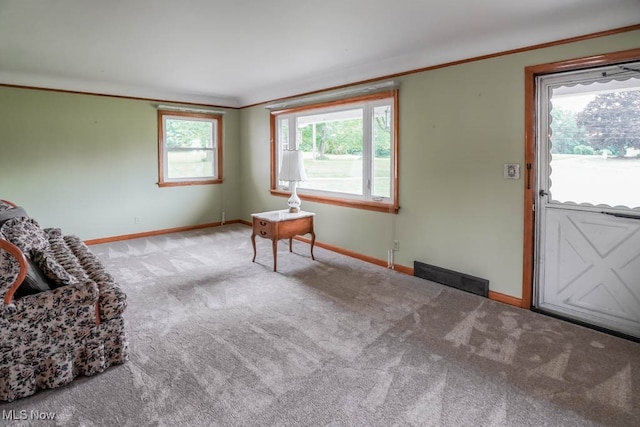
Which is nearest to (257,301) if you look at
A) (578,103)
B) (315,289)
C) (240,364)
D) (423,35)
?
(315,289)

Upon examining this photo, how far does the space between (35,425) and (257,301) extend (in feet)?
5.75

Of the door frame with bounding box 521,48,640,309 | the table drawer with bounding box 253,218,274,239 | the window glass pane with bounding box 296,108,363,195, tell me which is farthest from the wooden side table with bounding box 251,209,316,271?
the door frame with bounding box 521,48,640,309

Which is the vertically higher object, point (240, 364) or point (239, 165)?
point (239, 165)

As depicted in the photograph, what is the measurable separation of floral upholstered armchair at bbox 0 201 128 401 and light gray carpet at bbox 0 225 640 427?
10cm

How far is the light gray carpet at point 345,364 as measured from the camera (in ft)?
6.17

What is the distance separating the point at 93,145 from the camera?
5.30 m

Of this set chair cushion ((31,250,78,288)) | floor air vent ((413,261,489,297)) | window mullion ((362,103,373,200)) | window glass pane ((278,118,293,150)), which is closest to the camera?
chair cushion ((31,250,78,288))

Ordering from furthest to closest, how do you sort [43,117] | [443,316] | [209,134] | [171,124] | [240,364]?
[209,134], [171,124], [43,117], [443,316], [240,364]

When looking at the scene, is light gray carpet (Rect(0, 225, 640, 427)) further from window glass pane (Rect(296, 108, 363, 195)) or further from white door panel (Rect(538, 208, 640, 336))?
window glass pane (Rect(296, 108, 363, 195))

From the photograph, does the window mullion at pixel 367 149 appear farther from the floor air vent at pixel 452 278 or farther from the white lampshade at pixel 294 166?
the floor air vent at pixel 452 278

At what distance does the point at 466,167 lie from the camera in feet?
11.5

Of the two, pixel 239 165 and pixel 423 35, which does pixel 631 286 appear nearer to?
pixel 423 35

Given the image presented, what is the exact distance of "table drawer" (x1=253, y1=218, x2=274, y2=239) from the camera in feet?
13.8

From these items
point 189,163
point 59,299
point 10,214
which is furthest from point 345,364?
point 189,163
